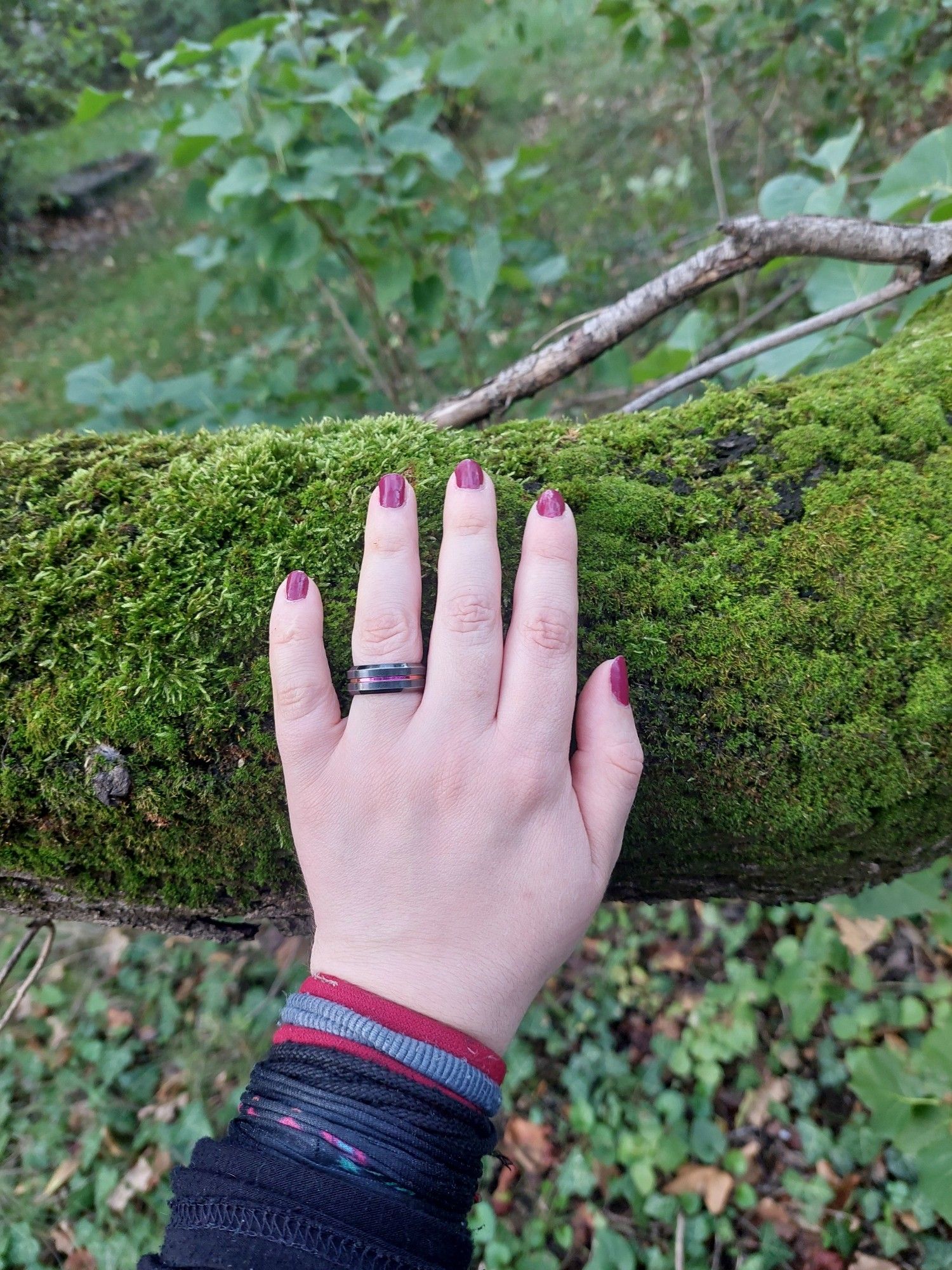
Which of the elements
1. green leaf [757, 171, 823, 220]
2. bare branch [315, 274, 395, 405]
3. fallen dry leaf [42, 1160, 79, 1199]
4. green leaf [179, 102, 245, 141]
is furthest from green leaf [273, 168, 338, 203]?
fallen dry leaf [42, 1160, 79, 1199]

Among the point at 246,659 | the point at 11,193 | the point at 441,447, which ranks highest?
the point at 11,193

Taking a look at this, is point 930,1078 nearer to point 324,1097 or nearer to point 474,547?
point 324,1097

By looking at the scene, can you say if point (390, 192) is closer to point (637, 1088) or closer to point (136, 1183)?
point (637, 1088)

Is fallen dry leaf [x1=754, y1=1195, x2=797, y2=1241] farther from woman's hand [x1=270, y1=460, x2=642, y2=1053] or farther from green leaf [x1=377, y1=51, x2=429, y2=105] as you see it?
green leaf [x1=377, y1=51, x2=429, y2=105]

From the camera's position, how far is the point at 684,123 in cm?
656

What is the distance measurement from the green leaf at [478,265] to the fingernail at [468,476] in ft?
6.46

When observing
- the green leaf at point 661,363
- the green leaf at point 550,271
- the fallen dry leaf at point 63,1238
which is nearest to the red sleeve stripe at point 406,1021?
the green leaf at point 661,363

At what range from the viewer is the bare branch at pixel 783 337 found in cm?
152

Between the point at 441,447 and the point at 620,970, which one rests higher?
the point at 441,447

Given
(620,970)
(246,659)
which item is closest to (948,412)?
(246,659)

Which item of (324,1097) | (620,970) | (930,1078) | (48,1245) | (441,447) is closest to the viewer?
(324,1097)

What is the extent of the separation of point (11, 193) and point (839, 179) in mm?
12311

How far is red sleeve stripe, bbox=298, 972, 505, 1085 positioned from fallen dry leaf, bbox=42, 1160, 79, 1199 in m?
2.53

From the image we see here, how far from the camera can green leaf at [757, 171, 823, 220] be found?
6.68 feet
